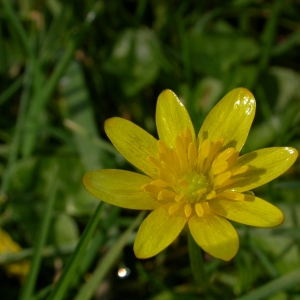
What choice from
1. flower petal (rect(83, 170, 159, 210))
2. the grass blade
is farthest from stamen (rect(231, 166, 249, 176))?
the grass blade

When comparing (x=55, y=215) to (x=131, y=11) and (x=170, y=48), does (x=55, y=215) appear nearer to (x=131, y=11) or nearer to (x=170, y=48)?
(x=170, y=48)

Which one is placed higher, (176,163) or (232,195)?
(176,163)

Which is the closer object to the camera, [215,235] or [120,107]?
[215,235]

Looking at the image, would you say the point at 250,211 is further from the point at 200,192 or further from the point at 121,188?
the point at 121,188

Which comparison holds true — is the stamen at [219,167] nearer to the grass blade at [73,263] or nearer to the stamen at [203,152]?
the stamen at [203,152]

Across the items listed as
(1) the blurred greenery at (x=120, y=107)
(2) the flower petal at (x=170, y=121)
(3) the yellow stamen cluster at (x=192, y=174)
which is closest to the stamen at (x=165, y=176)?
(3) the yellow stamen cluster at (x=192, y=174)

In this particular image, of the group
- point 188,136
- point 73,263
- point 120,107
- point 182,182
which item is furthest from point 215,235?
point 120,107

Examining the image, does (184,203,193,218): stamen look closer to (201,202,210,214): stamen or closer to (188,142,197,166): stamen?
(201,202,210,214): stamen
